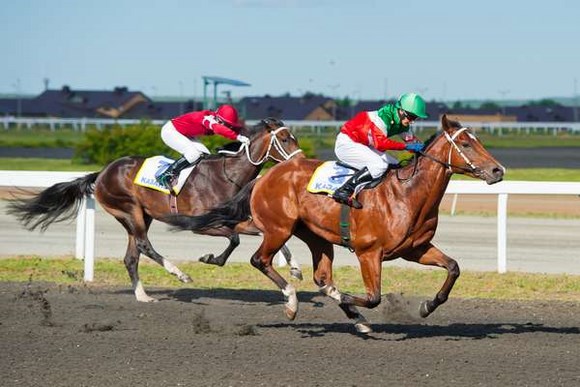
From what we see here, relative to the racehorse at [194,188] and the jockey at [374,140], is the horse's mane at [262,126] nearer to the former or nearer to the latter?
the racehorse at [194,188]

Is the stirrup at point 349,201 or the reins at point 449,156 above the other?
the reins at point 449,156

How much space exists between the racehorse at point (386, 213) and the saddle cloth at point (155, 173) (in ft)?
6.50

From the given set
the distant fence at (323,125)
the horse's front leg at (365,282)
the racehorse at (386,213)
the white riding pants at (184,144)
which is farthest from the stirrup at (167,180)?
the distant fence at (323,125)

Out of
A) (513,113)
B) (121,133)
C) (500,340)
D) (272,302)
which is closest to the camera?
(500,340)

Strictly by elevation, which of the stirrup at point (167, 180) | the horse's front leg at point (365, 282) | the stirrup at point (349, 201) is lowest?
the horse's front leg at point (365, 282)

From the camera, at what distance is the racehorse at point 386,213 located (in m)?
8.61

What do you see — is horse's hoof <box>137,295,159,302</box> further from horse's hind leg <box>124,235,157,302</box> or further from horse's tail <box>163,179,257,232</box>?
horse's tail <box>163,179,257,232</box>

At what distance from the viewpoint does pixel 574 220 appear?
63.0ft

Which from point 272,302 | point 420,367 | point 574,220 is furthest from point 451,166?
point 574,220

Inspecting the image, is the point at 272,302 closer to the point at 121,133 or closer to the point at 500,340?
the point at 500,340

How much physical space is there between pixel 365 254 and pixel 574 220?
36.9 ft

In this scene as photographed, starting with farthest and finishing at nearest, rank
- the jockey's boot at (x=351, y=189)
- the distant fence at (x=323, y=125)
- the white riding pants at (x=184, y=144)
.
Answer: the distant fence at (x=323, y=125), the white riding pants at (x=184, y=144), the jockey's boot at (x=351, y=189)

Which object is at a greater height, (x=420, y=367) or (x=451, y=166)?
(x=451, y=166)

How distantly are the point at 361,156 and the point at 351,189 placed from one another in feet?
0.93
